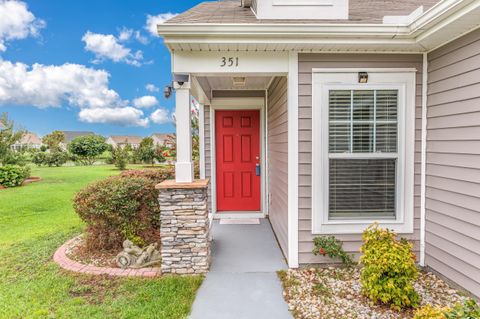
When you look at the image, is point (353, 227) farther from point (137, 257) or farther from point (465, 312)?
point (137, 257)

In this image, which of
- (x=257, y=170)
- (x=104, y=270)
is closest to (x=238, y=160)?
(x=257, y=170)

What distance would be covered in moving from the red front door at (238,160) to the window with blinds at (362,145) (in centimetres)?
245

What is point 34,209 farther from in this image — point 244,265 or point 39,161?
point 39,161

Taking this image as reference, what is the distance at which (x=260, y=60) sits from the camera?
123 inches

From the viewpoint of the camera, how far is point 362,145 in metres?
3.14

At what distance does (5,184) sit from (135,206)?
32.2ft

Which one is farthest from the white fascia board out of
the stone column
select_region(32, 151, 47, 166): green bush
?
select_region(32, 151, 47, 166): green bush

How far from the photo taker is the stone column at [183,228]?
10.00 feet

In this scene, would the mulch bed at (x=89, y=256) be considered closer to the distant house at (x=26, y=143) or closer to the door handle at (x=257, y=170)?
the door handle at (x=257, y=170)

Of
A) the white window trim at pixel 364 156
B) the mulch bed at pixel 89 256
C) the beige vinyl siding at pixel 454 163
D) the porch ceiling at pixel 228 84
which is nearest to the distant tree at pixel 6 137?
the mulch bed at pixel 89 256

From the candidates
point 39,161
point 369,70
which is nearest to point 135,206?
point 369,70

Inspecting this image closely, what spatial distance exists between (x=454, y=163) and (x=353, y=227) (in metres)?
1.20

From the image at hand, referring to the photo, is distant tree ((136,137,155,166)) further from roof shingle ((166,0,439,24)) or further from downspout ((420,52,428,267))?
downspout ((420,52,428,267))

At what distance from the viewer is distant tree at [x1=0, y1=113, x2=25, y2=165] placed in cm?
1170
